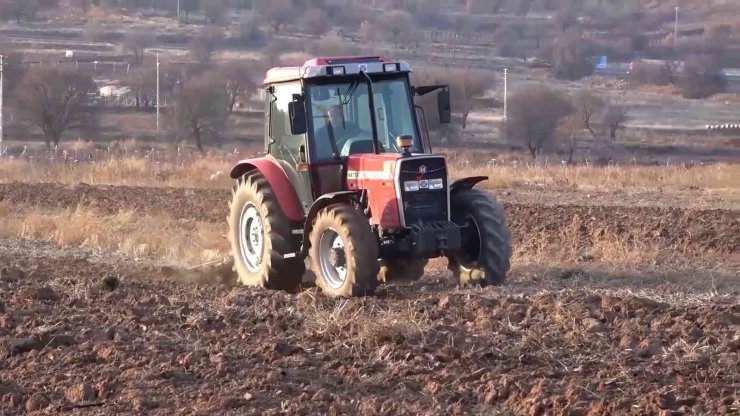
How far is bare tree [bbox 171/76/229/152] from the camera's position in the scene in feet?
147

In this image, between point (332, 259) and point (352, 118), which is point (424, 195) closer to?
point (332, 259)

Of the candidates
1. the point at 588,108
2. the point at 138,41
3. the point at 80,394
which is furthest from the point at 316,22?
the point at 80,394

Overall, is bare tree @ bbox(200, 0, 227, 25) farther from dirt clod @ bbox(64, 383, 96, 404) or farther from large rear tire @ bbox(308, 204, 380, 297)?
dirt clod @ bbox(64, 383, 96, 404)

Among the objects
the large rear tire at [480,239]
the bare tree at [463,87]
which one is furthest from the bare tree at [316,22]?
the large rear tire at [480,239]

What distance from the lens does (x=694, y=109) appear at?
5853 cm

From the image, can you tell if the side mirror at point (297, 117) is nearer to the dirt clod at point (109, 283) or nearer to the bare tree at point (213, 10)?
the dirt clod at point (109, 283)

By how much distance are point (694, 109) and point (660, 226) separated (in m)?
44.1

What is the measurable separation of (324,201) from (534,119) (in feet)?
117

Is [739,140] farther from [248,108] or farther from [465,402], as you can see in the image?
[465,402]

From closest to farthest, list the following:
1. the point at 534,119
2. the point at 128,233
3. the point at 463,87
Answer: the point at 128,233 → the point at 534,119 → the point at 463,87

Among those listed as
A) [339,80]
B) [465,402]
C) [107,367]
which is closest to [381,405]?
[465,402]

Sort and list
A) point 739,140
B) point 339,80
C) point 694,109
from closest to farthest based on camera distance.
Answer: point 339,80 < point 739,140 < point 694,109

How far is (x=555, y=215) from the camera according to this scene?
17.9 meters

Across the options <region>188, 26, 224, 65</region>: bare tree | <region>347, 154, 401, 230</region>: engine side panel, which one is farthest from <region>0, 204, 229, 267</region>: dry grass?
<region>188, 26, 224, 65</region>: bare tree
